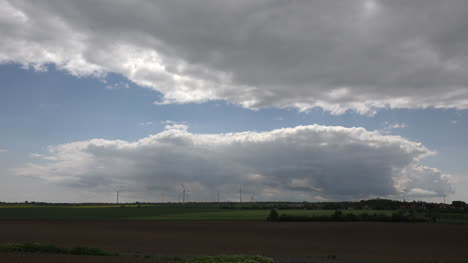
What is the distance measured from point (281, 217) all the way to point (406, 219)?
35.5 meters

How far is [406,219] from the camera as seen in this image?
11481 cm

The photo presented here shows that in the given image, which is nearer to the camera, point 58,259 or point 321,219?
point 58,259

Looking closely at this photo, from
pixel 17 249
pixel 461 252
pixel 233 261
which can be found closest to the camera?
pixel 233 261

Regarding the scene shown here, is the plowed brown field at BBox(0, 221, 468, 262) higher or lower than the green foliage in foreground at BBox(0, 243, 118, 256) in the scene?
lower

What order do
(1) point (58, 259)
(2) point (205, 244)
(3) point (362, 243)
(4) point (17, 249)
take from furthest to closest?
(3) point (362, 243) → (2) point (205, 244) → (4) point (17, 249) → (1) point (58, 259)

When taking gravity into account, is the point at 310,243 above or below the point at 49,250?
below

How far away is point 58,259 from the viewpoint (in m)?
38.9

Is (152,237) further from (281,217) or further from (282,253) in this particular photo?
(281,217)

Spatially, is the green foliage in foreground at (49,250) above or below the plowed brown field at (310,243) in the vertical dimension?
above

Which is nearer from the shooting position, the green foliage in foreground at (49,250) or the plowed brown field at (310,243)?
the green foliage in foreground at (49,250)

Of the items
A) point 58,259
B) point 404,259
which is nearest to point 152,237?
point 58,259

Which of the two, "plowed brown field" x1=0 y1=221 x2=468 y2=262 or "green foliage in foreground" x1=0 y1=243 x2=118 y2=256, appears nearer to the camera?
"green foliage in foreground" x1=0 y1=243 x2=118 y2=256

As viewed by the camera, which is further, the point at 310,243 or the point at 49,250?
the point at 310,243

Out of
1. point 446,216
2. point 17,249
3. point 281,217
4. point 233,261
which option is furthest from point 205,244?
point 446,216
